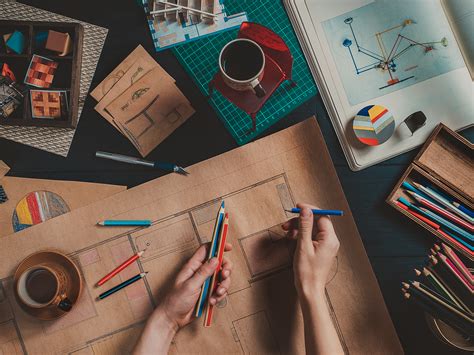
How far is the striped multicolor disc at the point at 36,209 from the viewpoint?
0.94m

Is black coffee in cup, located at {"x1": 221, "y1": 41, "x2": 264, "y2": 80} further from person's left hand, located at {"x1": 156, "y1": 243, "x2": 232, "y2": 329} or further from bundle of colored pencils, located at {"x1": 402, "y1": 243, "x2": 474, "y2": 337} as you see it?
bundle of colored pencils, located at {"x1": 402, "y1": 243, "x2": 474, "y2": 337}

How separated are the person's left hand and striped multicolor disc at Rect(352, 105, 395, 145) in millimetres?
365

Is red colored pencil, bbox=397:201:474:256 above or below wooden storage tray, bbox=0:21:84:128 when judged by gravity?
below

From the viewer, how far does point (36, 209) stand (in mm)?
948

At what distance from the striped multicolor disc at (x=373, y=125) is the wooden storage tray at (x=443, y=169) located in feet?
0.27

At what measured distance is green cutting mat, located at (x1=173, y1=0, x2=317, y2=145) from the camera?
96cm

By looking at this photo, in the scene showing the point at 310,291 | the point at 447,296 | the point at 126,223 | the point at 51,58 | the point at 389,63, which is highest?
the point at 51,58

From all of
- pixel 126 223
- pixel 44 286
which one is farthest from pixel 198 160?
pixel 44 286

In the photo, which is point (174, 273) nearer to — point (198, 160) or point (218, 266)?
point (218, 266)

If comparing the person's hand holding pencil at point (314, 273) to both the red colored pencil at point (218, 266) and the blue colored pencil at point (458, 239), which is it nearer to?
the red colored pencil at point (218, 266)

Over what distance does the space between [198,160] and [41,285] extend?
42cm

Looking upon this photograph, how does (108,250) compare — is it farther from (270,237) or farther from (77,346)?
(270,237)

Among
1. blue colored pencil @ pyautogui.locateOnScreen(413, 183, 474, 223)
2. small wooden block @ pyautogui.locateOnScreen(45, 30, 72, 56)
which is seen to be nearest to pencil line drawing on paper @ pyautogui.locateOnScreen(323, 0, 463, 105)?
blue colored pencil @ pyautogui.locateOnScreen(413, 183, 474, 223)

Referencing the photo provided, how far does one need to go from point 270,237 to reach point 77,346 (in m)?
0.47
